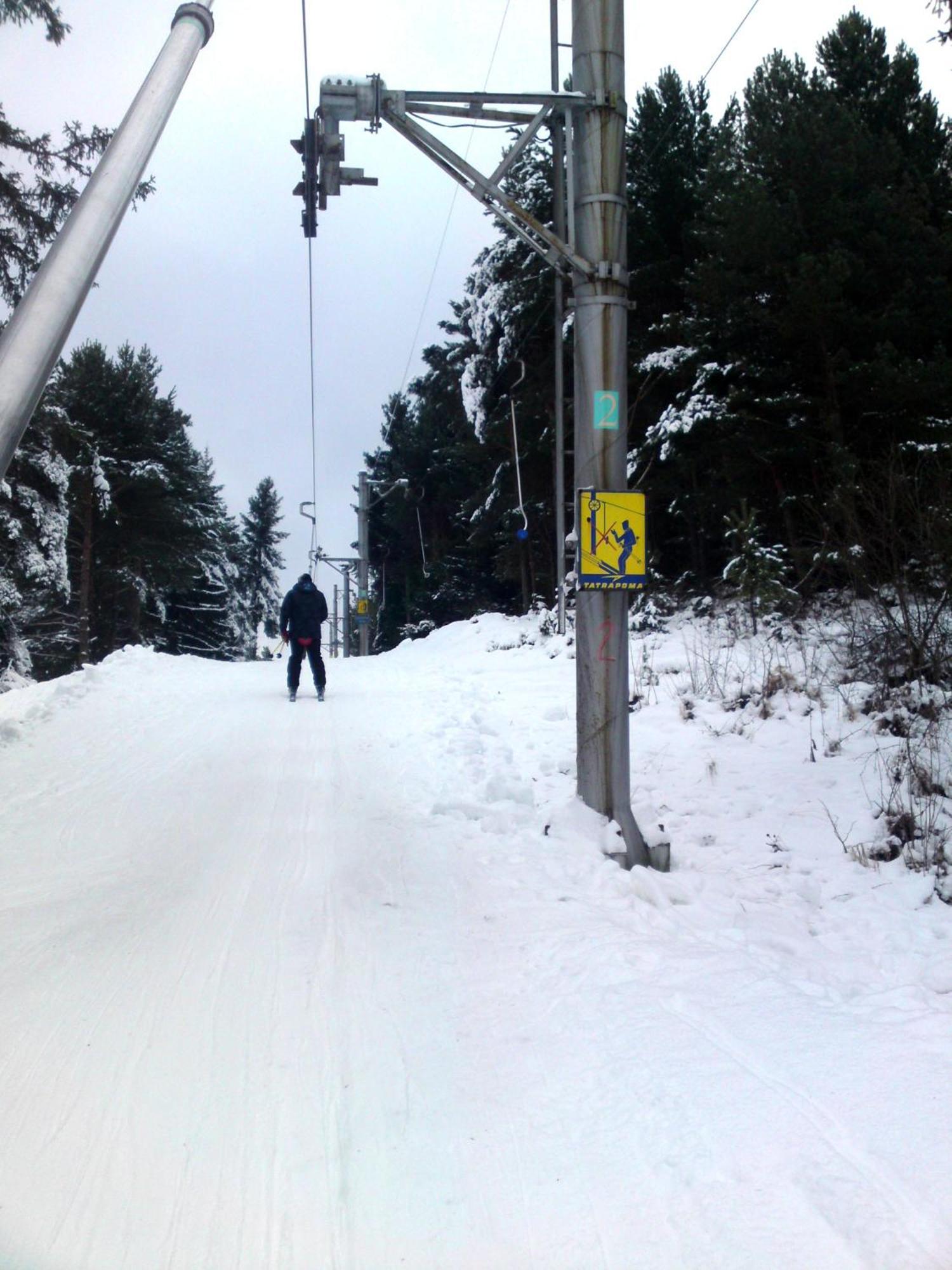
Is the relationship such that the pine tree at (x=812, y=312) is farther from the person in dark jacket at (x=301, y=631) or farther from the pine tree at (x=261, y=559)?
the pine tree at (x=261, y=559)

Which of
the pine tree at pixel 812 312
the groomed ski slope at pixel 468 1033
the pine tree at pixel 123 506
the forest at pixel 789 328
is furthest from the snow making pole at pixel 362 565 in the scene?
the groomed ski slope at pixel 468 1033

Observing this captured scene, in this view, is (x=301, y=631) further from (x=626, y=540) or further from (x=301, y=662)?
(x=626, y=540)

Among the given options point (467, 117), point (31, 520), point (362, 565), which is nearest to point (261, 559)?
point (362, 565)

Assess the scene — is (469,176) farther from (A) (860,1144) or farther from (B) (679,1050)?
(A) (860,1144)

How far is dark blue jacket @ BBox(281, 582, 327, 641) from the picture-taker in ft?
45.0

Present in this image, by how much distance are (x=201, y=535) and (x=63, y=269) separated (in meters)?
32.8

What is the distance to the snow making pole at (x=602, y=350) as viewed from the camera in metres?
6.25

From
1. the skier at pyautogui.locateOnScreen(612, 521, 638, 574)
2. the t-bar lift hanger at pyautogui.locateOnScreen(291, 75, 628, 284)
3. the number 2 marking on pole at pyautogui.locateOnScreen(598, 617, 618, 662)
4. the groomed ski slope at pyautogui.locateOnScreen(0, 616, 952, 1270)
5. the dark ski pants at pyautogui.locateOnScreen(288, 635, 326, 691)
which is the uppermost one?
the t-bar lift hanger at pyautogui.locateOnScreen(291, 75, 628, 284)

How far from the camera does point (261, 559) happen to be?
79.6 m

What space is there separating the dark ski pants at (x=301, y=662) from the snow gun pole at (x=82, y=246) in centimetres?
920

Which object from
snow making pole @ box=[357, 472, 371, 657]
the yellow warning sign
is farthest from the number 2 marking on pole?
snow making pole @ box=[357, 472, 371, 657]

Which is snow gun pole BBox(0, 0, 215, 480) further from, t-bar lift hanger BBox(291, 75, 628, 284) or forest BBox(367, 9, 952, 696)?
forest BBox(367, 9, 952, 696)

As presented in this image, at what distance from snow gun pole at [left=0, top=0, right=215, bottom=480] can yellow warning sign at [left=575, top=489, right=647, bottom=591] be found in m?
3.19

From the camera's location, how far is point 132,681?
608 inches
